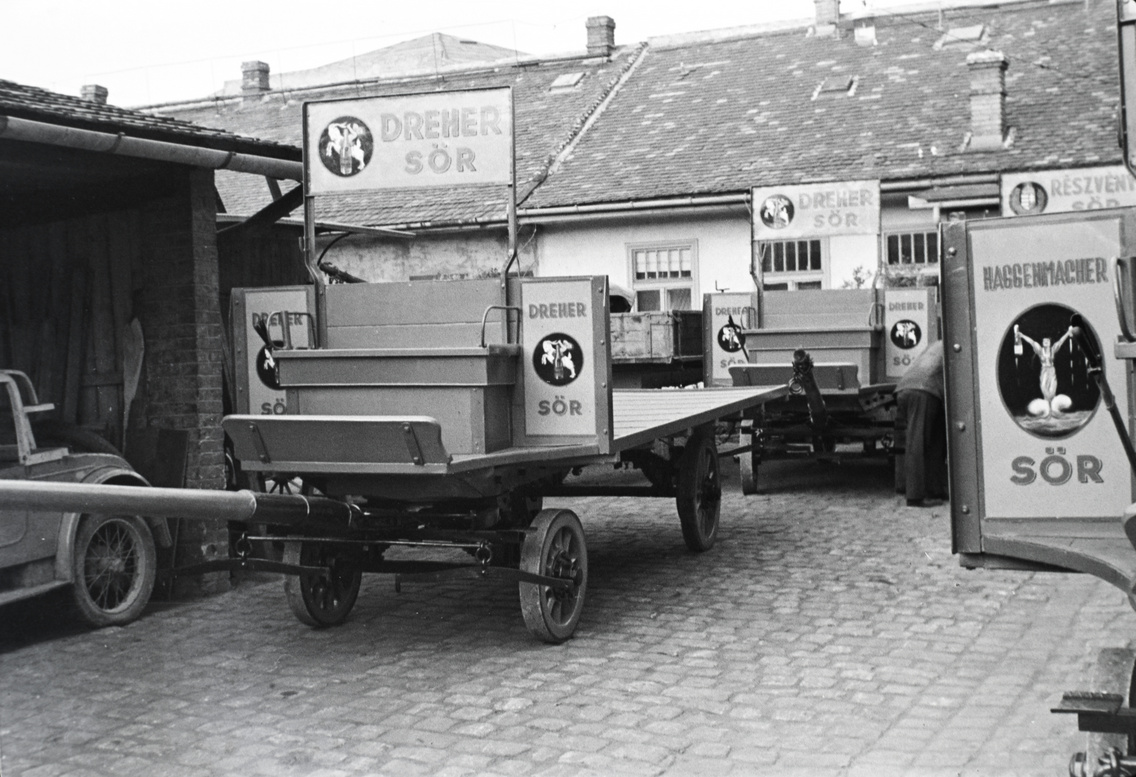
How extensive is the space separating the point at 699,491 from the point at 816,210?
18.5ft

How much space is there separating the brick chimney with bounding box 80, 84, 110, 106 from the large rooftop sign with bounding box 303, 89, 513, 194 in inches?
122

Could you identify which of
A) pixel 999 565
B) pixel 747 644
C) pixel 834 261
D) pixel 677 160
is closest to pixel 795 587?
pixel 747 644

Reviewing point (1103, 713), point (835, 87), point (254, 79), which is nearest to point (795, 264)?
point (835, 87)

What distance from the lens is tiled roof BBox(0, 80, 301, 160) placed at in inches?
262

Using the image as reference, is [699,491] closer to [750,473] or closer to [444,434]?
[444,434]

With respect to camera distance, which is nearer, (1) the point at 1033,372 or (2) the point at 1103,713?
(2) the point at 1103,713

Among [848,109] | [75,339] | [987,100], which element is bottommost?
[75,339]

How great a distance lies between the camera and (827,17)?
79.8 feet

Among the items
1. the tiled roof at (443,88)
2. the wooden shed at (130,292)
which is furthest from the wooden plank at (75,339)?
the tiled roof at (443,88)

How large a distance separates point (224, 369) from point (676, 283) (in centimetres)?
1229

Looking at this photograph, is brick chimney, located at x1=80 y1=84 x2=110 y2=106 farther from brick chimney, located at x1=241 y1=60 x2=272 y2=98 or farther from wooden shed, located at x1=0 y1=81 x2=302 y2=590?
brick chimney, located at x1=241 y1=60 x2=272 y2=98

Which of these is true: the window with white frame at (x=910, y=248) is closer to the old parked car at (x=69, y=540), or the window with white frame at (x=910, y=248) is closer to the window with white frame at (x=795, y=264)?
the window with white frame at (x=795, y=264)

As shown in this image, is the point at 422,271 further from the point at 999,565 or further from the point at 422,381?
the point at 999,565

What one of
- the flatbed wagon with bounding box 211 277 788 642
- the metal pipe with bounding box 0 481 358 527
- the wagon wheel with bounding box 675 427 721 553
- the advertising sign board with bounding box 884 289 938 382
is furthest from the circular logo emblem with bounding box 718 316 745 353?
the metal pipe with bounding box 0 481 358 527
